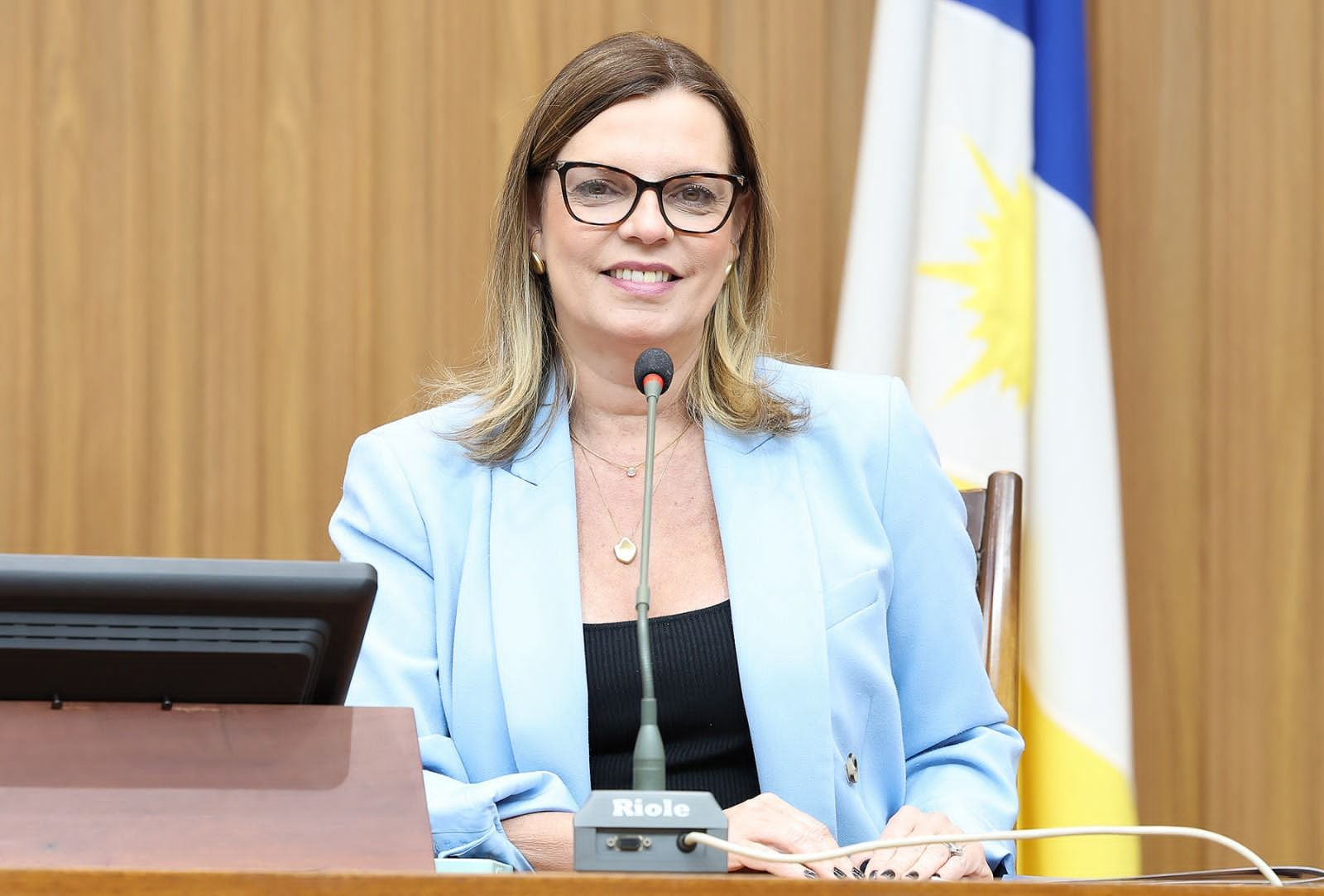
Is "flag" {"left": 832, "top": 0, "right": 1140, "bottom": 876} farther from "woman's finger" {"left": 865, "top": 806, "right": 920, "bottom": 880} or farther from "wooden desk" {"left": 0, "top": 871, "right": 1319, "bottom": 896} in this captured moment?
"wooden desk" {"left": 0, "top": 871, "right": 1319, "bottom": 896}

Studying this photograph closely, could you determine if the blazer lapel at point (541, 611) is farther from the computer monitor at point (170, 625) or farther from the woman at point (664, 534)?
the computer monitor at point (170, 625)

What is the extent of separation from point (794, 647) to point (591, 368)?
45 centimetres

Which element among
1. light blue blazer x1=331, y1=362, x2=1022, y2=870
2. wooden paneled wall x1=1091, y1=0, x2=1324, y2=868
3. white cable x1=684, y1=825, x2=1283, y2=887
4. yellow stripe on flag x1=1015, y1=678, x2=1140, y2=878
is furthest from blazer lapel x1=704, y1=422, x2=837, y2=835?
wooden paneled wall x1=1091, y1=0, x2=1324, y2=868

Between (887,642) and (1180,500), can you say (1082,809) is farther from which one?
(887,642)

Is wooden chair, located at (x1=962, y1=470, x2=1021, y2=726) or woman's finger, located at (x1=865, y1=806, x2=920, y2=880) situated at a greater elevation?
wooden chair, located at (x1=962, y1=470, x2=1021, y2=726)

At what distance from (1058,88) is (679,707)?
1442 millimetres

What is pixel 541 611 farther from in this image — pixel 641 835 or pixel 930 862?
pixel 641 835

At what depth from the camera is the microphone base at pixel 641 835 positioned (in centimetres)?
98

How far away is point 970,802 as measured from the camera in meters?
1.70

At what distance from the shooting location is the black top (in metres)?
1.74

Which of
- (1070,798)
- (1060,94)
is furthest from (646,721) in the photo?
(1060,94)

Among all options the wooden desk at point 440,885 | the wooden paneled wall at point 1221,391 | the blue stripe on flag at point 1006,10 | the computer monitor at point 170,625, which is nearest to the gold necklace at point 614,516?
Result: the computer monitor at point 170,625

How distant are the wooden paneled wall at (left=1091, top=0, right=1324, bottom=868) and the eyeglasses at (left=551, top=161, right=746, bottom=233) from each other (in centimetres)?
127

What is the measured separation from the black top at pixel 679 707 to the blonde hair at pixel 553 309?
0.29 meters
